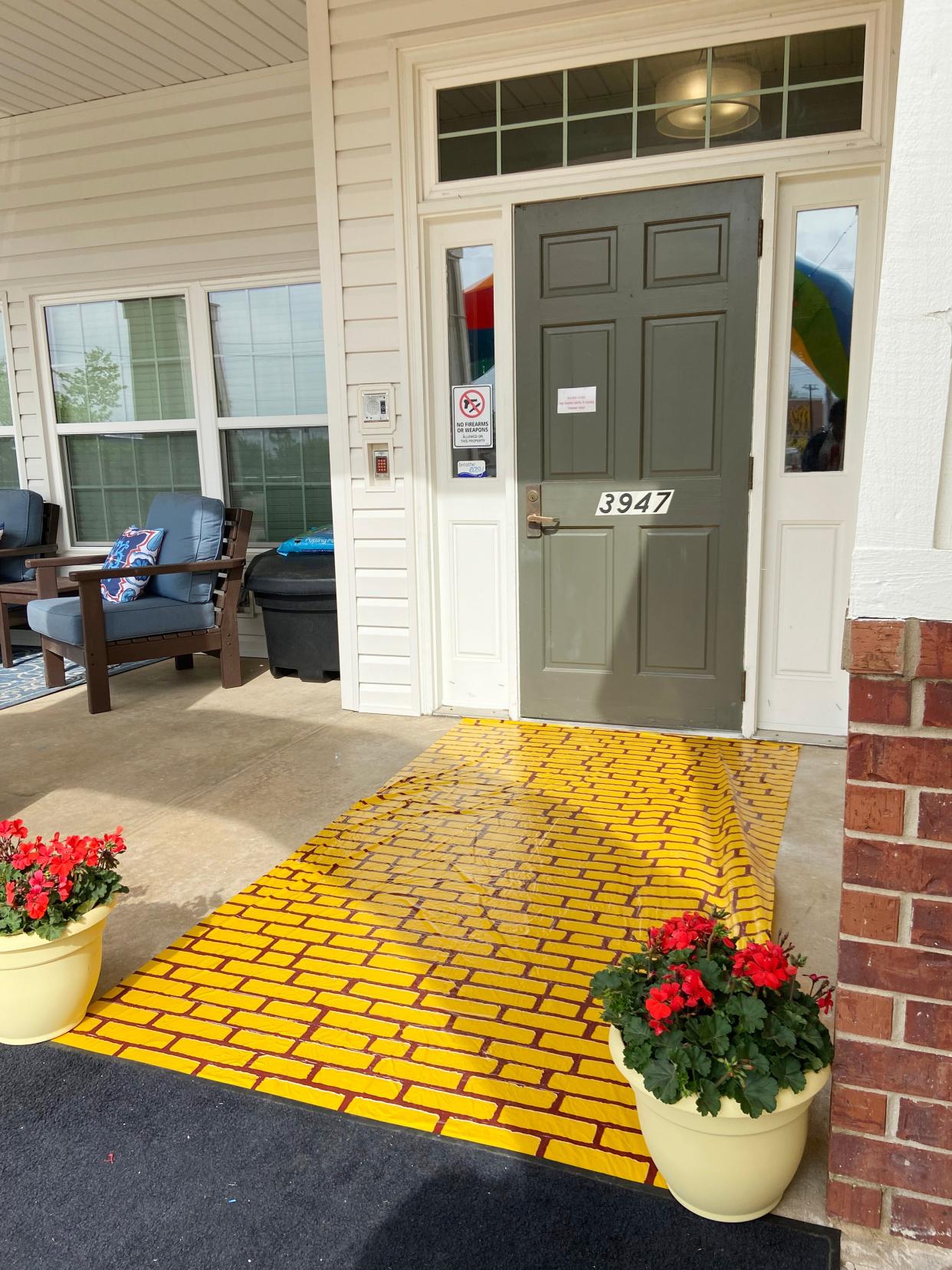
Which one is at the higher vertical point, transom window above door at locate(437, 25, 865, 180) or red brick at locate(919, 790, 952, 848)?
transom window above door at locate(437, 25, 865, 180)

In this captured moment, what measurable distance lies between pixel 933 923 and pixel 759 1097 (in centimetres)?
35

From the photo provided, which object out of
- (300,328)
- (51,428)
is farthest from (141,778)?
(51,428)

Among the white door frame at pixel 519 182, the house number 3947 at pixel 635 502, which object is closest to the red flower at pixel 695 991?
the white door frame at pixel 519 182

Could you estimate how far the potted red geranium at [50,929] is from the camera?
74.0 inches

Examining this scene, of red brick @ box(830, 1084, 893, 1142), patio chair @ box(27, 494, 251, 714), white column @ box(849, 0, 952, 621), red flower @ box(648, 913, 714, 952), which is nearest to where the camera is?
white column @ box(849, 0, 952, 621)

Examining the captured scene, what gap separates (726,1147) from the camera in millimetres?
1426

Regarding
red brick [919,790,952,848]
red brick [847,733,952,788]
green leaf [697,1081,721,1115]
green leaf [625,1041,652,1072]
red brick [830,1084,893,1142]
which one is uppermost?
red brick [847,733,952,788]

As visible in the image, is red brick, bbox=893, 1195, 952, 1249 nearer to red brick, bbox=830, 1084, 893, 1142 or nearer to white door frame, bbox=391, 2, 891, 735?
red brick, bbox=830, 1084, 893, 1142

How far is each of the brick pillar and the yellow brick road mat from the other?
415mm

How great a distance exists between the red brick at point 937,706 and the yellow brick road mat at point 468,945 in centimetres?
93

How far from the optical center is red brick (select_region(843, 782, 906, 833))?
1.35m

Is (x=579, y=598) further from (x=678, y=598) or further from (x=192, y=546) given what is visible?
(x=192, y=546)

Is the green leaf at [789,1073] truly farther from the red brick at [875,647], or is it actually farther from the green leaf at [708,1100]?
the red brick at [875,647]

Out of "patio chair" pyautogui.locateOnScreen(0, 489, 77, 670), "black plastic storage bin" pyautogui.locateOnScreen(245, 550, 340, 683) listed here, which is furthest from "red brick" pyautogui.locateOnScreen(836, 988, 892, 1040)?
"patio chair" pyautogui.locateOnScreen(0, 489, 77, 670)
